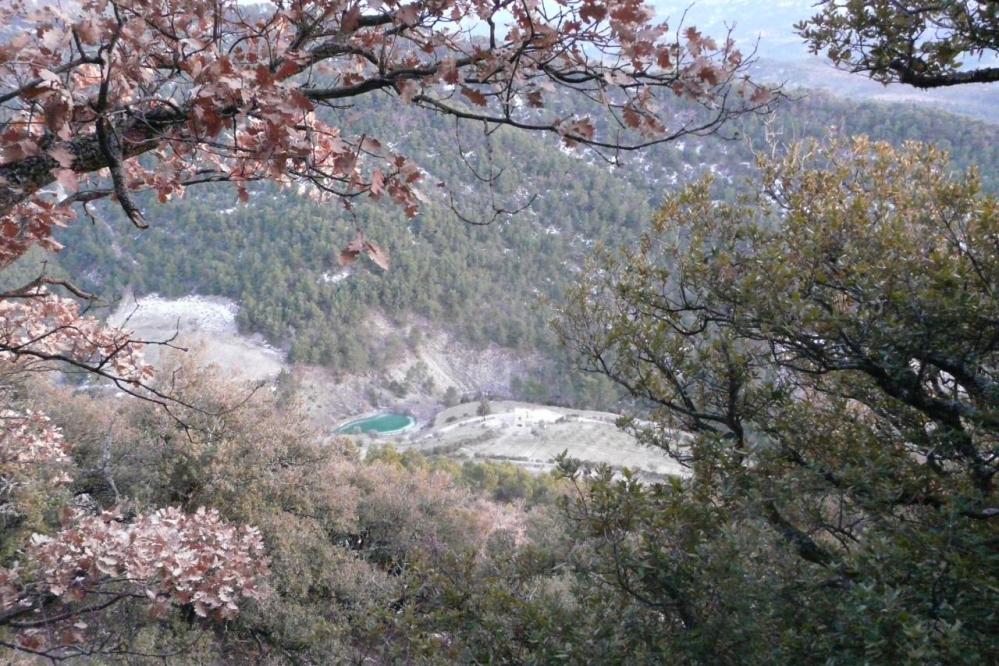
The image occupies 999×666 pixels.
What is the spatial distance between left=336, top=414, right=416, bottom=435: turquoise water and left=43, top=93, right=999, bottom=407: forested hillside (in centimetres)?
405

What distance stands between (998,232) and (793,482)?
1.57 metres

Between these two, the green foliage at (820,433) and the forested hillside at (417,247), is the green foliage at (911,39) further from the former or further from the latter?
the forested hillside at (417,247)

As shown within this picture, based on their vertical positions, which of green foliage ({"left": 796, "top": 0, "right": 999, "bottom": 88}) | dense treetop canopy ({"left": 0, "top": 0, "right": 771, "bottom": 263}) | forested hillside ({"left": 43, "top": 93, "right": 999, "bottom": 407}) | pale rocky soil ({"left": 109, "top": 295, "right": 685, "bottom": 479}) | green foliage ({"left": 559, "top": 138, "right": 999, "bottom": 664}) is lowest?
pale rocky soil ({"left": 109, "top": 295, "right": 685, "bottom": 479})

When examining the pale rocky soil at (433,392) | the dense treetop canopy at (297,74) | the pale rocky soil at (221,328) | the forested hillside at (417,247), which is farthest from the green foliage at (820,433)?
the pale rocky soil at (221,328)

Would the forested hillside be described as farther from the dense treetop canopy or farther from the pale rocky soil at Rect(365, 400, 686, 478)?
the dense treetop canopy

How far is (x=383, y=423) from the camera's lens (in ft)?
157

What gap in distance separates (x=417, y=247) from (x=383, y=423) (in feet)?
49.4

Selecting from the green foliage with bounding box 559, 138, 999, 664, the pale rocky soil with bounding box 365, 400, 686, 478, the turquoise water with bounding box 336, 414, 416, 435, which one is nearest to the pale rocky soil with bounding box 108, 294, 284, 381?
the turquoise water with bounding box 336, 414, 416, 435

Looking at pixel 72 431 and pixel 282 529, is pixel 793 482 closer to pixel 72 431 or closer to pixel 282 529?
pixel 282 529

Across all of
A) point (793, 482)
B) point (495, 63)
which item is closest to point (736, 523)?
point (793, 482)

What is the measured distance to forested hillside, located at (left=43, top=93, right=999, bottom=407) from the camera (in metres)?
46.7

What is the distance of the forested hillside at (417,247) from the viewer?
46688 millimetres

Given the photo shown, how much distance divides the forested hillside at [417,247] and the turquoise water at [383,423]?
13.3ft

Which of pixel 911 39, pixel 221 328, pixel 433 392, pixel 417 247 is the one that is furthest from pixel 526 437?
pixel 911 39
